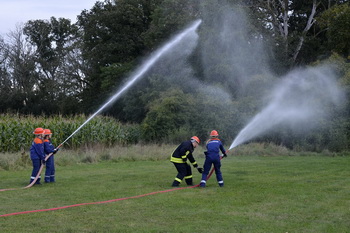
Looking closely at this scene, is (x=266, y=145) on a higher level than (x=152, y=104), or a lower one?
lower

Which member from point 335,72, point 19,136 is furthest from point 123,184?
point 335,72

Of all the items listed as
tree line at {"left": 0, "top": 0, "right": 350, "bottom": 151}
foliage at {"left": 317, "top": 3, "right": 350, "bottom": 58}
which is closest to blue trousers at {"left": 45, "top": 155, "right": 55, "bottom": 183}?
tree line at {"left": 0, "top": 0, "right": 350, "bottom": 151}

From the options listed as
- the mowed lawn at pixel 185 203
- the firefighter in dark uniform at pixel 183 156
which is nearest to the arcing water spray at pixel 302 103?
the mowed lawn at pixel 185 203

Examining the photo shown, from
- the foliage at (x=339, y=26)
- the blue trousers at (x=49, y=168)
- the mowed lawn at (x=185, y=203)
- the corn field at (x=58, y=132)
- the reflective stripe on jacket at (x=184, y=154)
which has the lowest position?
the mowed lawn at (x=185, y=203)

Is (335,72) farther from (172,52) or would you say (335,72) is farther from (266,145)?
(172,52)

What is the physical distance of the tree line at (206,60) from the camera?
32.3m

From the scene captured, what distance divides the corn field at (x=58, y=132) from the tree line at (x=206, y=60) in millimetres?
4382

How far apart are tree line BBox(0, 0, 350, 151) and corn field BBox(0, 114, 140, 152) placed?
14.4 feet

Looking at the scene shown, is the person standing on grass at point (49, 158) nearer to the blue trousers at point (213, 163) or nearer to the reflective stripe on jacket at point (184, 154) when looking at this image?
the reflective stripe on jacket at point (184, 154)

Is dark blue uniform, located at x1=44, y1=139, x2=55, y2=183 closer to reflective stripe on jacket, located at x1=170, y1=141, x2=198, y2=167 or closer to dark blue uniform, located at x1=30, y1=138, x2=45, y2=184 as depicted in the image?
dark blue uniform, located at x1=30, y1=138, x2=45, y2=184

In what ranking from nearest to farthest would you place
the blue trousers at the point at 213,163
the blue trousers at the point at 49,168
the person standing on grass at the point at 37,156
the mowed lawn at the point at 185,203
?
1. the mowed lawn at the point at 185,203
2. the blue trousers at the point at 213,163
3. the person standing on grass at the point at 37,156
4. the blue trousers at the point at 49,168

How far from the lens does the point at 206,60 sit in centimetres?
3631

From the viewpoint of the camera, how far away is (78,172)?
57.8 feet

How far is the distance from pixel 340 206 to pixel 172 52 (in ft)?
94.2
